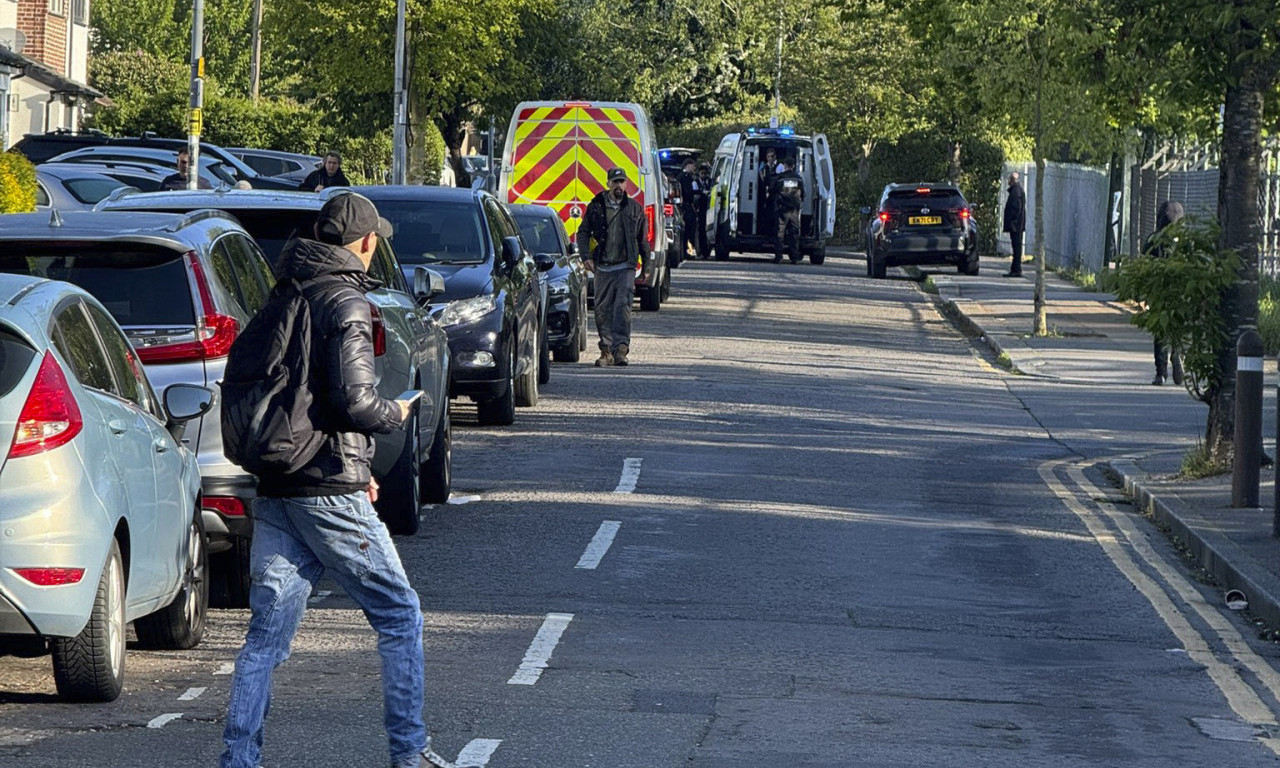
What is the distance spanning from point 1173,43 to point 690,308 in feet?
54.0

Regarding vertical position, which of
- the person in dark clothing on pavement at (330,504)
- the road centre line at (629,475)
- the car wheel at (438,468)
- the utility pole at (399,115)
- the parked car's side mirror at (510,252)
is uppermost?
the utility pole at (399,115)

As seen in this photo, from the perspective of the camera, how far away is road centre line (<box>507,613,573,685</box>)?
27.5 feet

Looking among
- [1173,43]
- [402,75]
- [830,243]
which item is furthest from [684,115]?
[1173,43]

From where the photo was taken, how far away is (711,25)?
7744 centimetres

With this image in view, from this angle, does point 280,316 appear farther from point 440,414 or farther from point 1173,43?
point 1173,43

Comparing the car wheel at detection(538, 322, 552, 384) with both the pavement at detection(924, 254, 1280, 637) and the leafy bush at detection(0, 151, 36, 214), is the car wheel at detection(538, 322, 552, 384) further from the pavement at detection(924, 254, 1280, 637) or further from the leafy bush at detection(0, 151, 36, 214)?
the leafy bush at detection(0, 151, 36, 214)

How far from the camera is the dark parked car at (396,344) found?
451 inches

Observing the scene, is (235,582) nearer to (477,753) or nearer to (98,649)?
(98,649)

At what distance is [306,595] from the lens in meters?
6.52

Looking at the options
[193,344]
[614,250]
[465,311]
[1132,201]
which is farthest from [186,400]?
[1132,201]

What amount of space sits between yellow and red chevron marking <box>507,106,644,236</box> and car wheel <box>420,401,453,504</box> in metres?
15.0

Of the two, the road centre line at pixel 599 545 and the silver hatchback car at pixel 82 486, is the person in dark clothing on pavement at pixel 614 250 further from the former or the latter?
the silver hatchback car at pixel 82 486

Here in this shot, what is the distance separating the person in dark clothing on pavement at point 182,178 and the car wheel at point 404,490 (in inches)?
651

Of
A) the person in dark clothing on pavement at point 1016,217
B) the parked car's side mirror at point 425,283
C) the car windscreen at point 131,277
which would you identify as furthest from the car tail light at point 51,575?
the person in dark clothing on pavement at point 1016,217
